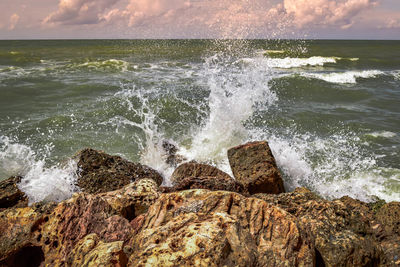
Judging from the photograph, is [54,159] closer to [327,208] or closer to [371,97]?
[327,208]

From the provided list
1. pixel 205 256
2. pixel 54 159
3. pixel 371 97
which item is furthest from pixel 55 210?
pixel 371 97

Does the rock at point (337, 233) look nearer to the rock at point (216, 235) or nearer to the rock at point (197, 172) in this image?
the rock at point (216, 235)

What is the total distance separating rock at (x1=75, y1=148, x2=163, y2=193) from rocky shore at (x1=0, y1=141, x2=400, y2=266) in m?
0.69

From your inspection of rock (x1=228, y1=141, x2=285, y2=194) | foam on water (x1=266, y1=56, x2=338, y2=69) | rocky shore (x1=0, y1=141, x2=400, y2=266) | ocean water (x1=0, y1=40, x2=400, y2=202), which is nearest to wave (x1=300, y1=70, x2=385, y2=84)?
ocean water (x1=0, y1=40, x2=400, y2=202)

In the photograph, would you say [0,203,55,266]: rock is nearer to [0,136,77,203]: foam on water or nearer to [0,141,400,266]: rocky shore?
[0,141,400,266]: rocky shore

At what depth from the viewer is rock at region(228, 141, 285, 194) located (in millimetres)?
4734

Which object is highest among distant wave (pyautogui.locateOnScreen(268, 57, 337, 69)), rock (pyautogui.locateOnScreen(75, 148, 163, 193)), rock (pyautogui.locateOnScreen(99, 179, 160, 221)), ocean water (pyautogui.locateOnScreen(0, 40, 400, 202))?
rock (pyautogui.locateOnScreen(99, 179, 160, 221))

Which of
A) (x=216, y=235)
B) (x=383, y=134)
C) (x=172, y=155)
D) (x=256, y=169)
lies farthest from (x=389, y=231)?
(x=383, y=134)

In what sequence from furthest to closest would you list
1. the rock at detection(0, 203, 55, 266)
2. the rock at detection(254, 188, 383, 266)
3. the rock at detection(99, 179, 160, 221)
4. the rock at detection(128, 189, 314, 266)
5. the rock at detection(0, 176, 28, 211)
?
the rock at detection(0, 176, 28, 211), the rock at detection(99, 179, 160, 221), the rock at detection(0, 203, 55, 266), the rock at detection(254, 188, 383, 266), the rock at detection(128, 189, 314, 266)

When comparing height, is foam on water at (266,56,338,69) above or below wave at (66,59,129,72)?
below

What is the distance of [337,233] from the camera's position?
2834 millimetres

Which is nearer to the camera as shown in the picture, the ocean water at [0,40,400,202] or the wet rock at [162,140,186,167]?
the ocean water at [0,40,400,202]

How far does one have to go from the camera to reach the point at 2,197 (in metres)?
4.02

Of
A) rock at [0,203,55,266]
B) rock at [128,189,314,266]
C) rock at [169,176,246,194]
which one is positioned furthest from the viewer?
rock at [169,176,246,194]
